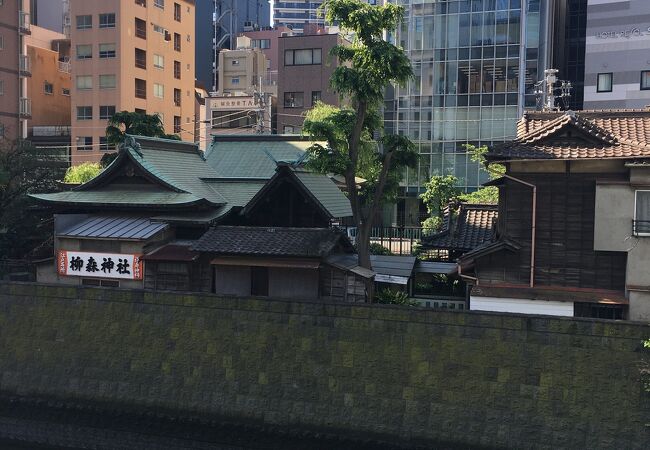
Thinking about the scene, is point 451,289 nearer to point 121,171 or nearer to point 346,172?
point 346,172

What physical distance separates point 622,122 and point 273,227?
1208 cm

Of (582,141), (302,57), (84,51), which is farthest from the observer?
(302,57)

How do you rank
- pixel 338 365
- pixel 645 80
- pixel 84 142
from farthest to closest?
pixel 84 142
pixel 645 80
pixel 338 365

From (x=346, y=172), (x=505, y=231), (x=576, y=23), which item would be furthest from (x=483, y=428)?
(x=576, y=23)

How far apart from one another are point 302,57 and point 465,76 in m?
16.5

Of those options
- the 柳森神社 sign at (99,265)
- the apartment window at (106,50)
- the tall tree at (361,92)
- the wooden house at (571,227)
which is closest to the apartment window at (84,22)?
the apartment window at (106,50)

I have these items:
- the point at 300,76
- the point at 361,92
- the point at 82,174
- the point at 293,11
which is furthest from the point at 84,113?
the point at 293,11

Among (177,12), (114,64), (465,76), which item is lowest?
A: (465,76)

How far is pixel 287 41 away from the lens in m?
55.0

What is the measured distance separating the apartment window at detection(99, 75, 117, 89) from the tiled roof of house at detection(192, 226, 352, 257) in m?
35.3

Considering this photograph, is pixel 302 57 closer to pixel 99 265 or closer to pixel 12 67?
pixel 12 67

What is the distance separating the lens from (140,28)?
5262 centimetres

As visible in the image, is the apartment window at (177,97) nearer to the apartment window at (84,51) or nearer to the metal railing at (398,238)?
the apartment window at (84,51)

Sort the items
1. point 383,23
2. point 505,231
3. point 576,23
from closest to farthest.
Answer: point 505,231 → point 383,23 → point 576,23
